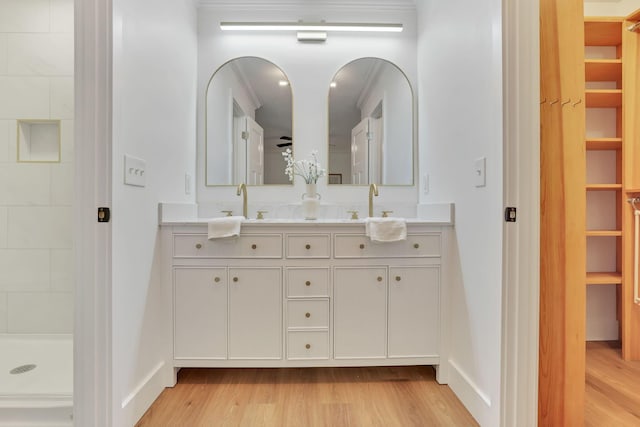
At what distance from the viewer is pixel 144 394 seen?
1.48 metres

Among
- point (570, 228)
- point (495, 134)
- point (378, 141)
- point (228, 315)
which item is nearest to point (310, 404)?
point (228, 315)

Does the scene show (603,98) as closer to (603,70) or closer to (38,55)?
(603,70)

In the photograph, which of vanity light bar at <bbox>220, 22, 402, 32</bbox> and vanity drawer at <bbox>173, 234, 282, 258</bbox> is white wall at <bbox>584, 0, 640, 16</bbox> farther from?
Answer: vanity drawer at <bbox>173, 234, 282, 258</bbox>

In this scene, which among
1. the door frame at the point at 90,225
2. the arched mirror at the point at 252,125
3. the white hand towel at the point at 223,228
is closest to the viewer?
the door frame at the point at 90,225

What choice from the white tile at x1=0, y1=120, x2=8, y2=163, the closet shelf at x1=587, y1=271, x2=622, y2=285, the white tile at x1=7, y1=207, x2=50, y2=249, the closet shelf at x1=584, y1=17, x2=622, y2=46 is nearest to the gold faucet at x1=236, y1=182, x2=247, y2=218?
the white tile at x1=7, y1=207, x2=50, y2=249

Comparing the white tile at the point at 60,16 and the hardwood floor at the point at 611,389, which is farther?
the white tile at the point at 60,16

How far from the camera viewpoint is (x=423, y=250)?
1.77 metres

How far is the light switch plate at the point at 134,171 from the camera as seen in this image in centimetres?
135

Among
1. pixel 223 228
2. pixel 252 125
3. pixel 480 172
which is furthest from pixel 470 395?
pixel 252 125

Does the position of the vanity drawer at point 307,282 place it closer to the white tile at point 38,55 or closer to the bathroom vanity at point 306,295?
the bathroom vanity at point 306,295

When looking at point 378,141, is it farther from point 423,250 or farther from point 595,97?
point 595,97

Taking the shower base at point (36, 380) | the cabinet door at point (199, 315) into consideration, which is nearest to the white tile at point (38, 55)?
the cabinet door at point (199, 315)

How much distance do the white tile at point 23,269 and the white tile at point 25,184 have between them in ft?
1.11

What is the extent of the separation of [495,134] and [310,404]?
5.08ft
